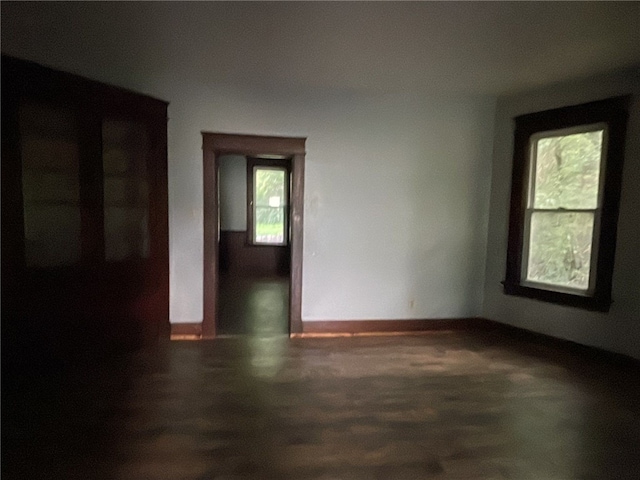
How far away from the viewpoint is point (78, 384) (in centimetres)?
317

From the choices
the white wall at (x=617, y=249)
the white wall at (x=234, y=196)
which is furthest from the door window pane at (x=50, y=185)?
the white wall at (x=234, y=196)

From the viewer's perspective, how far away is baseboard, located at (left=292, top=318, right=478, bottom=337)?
4484 millimetres

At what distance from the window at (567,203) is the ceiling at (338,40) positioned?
0.43 metres

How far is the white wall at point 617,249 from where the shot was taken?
358cm

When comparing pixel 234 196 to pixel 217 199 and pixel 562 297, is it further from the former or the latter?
pixel 562 297

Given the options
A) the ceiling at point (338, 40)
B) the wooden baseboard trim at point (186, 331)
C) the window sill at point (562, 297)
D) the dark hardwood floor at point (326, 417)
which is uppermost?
the ceiling at point (338, 40)

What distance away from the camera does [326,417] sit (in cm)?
276

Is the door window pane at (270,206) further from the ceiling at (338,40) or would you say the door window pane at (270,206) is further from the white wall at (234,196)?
the ceiling at (338,40)

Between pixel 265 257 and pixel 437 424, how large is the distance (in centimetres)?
593

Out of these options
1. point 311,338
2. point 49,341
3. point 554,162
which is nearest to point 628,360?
point 554,162

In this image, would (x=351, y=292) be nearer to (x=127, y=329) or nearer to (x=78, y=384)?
(x=127, y=329)

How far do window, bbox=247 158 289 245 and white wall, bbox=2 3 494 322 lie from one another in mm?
3947

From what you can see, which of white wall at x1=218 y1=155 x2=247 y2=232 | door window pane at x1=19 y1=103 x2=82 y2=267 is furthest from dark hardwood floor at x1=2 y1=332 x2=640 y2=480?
white wall at x1=218 y1=155 x2=247 y2=232

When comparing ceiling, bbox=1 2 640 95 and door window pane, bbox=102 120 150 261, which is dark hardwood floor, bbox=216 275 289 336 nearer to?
door window pane, bbox=102 120 150 261
